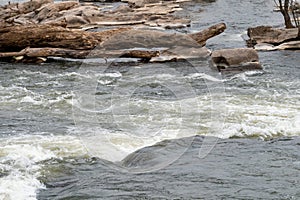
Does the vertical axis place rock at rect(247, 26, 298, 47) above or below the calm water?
below

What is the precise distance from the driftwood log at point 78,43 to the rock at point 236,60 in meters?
1.36

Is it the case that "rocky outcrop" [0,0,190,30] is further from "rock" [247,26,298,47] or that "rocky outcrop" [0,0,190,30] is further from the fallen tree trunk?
the fallen tree trunk

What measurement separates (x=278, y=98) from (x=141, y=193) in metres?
5.20

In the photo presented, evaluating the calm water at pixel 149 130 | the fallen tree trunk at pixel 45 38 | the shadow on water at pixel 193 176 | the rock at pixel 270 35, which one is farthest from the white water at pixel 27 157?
the rock at pixel 270 35

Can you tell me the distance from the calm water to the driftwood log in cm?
36

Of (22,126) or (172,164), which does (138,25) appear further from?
(172,164)

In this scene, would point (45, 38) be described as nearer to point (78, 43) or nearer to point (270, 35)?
point (78, 43)

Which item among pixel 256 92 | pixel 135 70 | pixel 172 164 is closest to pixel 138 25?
pixel 135 70

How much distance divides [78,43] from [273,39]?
5368 millimetres

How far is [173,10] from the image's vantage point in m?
24.2

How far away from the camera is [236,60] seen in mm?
13672

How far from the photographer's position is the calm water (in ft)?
22.8

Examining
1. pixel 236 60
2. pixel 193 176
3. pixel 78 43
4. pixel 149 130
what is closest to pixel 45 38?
pixel 78 43

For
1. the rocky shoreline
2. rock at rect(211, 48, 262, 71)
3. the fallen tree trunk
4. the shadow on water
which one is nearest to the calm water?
the shadow on water
